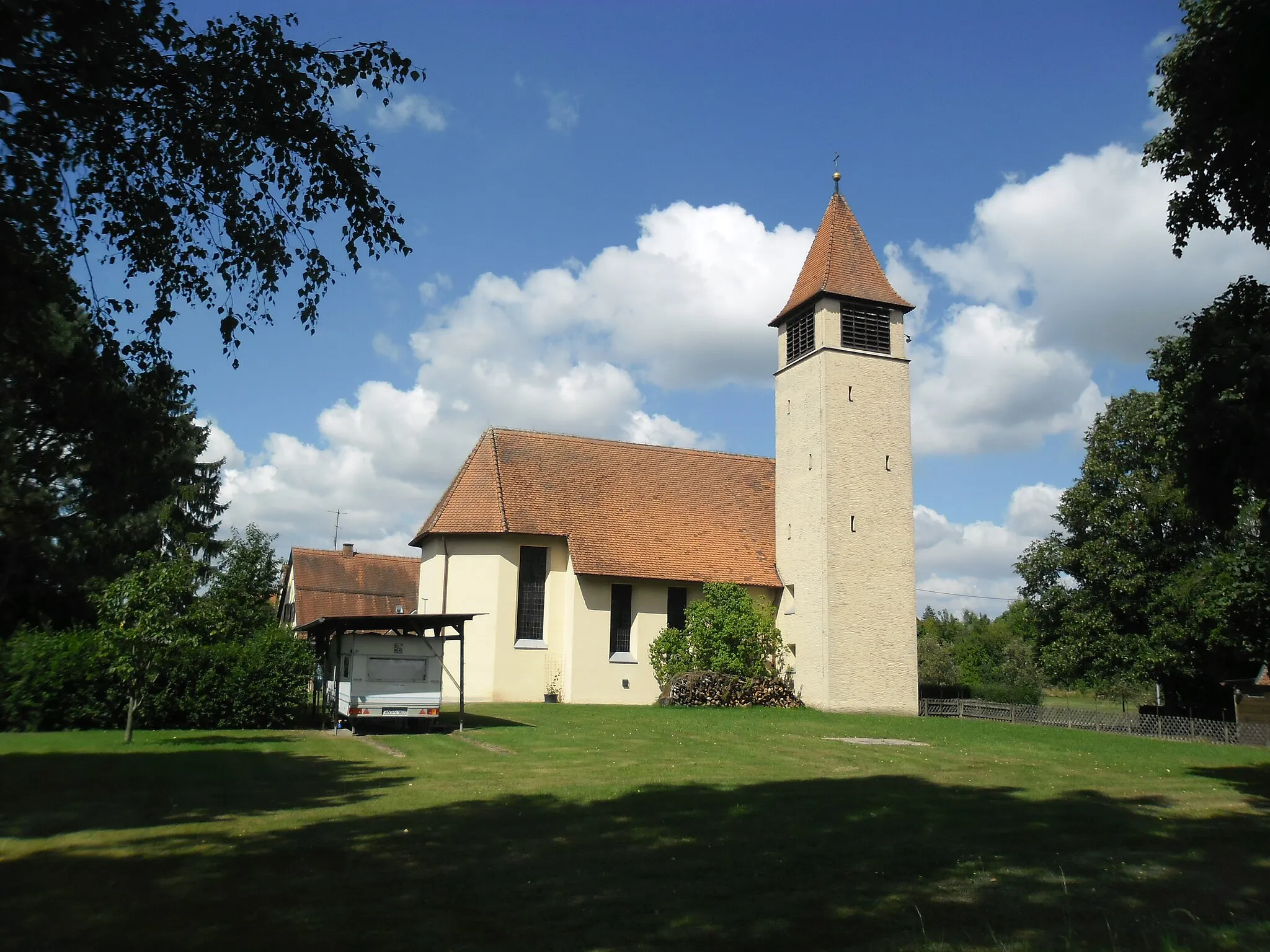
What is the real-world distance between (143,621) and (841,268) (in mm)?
26373

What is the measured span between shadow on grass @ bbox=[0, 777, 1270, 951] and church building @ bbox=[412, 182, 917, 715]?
22.2m

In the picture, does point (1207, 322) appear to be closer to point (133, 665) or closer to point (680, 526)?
point (133, 665)

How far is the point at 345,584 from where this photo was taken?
56.2 meters

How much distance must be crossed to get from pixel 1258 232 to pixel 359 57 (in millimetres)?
11474

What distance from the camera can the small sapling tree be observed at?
1850 cm

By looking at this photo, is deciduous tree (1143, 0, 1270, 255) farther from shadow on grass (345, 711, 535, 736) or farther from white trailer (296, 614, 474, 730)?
shadow on grass (345, 711, 535, 736)

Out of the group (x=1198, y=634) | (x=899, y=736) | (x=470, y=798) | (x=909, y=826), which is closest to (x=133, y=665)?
(x=470, y=798)

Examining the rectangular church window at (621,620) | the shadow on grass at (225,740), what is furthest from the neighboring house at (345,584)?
the shadow on grass at (225,740)

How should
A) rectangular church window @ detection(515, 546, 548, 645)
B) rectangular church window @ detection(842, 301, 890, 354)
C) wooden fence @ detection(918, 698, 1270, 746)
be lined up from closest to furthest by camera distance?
wooden fence @ detection(918, 698, 1270, 746) → rectangular church window @ detection(515, 546, 548, 645) → rectangular church window @ detection(842, 301, 890, 354)

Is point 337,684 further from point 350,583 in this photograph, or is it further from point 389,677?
point 350,583

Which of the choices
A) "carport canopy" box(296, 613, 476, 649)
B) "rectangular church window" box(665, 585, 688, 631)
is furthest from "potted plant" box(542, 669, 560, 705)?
"carport canopy" box(296, 613, 476, 649)

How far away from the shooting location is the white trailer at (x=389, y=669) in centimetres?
2150

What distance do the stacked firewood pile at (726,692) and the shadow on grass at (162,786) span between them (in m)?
17.1

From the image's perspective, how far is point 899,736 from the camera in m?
23.8
